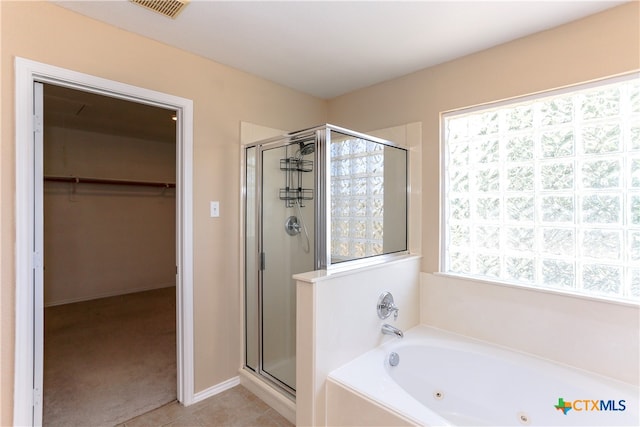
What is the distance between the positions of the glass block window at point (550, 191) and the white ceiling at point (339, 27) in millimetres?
461

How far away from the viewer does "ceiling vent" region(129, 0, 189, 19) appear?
5.42 feet

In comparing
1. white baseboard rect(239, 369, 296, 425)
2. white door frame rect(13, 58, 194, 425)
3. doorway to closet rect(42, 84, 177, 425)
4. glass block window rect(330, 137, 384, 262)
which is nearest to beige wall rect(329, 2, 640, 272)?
glass block window rect(330, 137, 384, 262)

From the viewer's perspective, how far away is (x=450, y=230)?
96.0 inches

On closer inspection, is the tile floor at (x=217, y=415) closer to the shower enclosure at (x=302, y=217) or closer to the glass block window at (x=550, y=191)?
the shower enclosure at (x=302, y=217)

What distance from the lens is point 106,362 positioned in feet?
9.03

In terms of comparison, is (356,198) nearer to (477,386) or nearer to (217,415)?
(477,386)

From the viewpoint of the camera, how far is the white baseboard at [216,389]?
224 centimetres

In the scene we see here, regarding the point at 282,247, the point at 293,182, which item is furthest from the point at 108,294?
the point at 293,182

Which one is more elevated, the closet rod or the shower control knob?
the closet rod

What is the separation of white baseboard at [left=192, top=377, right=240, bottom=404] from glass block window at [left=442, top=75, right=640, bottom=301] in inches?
74.2

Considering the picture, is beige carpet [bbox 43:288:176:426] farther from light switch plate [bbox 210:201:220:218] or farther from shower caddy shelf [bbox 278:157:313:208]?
shower caddy shelf [bbox 278:157:313:208]

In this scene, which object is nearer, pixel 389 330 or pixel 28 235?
pixel 28 235

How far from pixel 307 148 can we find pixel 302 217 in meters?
0.49

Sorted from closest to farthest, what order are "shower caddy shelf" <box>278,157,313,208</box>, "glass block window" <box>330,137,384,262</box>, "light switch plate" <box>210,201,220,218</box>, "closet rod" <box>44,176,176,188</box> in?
1. "glass block window" <box>330,137,384,262</box>
2. "shower caddy shelf" <box>278,157,313,208</box>
3. "light switch plate" <box>210,201,220,218</box>
4. "closet rod" <box>44,176,176,188</box>
